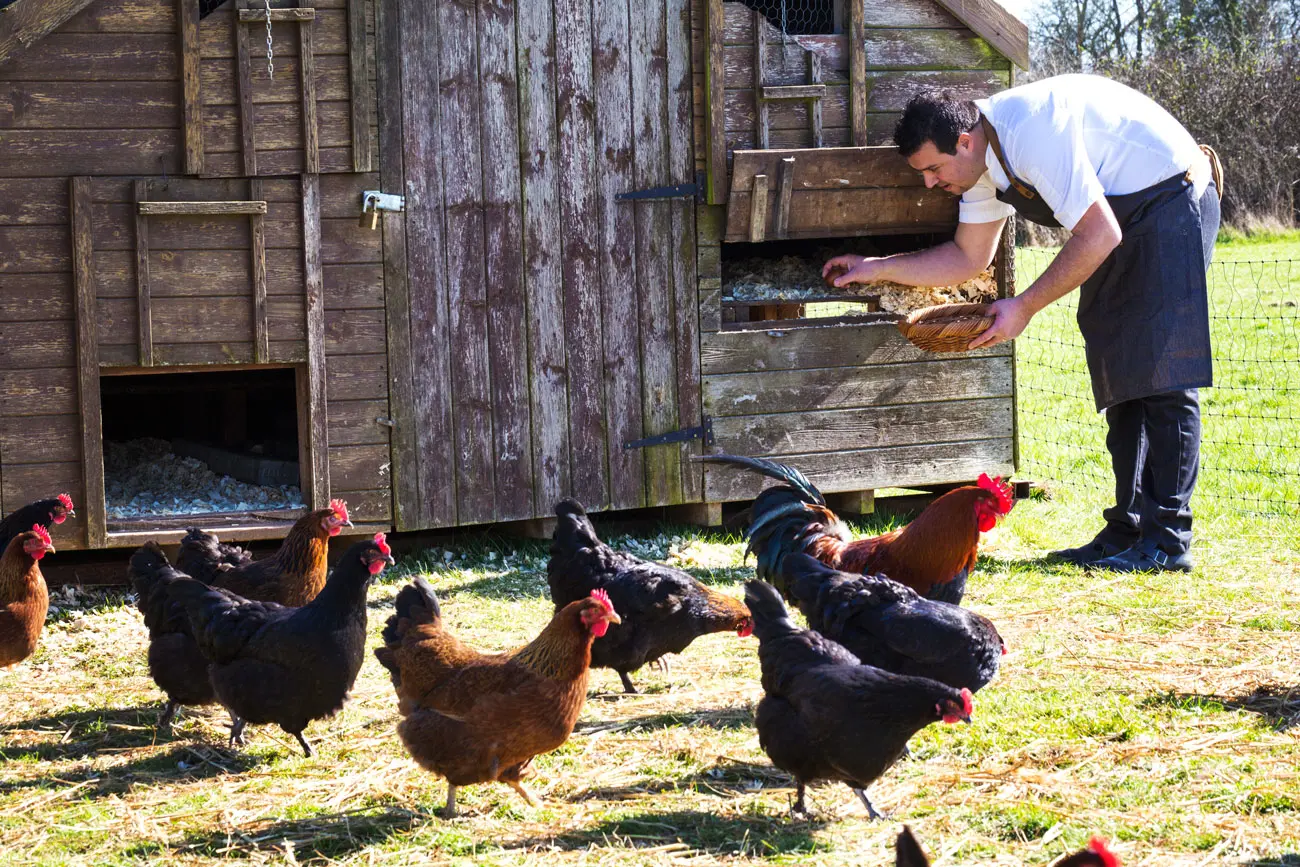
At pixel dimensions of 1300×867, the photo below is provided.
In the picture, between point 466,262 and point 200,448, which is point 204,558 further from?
point 200,448

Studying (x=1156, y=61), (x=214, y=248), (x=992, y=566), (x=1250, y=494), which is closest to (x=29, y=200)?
(x=214, y=248)

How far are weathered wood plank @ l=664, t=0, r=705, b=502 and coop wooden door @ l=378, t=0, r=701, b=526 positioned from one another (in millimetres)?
11

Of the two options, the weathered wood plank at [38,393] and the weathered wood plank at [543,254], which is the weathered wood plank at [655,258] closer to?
the weathered wood plank at [543,254]

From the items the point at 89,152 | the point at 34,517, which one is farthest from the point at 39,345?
the point at 34,517

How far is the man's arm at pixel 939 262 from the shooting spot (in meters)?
6.86

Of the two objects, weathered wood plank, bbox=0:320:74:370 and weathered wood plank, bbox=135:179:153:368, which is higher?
weathered wood plank, bbox=135:179:153:368

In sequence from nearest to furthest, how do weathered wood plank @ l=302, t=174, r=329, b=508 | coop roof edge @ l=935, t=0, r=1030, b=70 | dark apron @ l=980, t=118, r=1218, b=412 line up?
dark apron @ l=980, t=118, r=1218, b=412 < weathered wood plank @ l=302, t=174, r=329, b=508 < coop roof edge @ l=935, t=0, r=1030, b=70

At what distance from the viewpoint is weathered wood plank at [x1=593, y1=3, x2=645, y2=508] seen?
23.3 feet

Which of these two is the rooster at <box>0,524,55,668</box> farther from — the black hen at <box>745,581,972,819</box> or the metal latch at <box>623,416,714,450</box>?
the metal latch at <box>623,416,714,450</box>

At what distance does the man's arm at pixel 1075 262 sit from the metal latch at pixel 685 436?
182 centimetres

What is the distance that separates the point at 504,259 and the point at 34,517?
2.61 m

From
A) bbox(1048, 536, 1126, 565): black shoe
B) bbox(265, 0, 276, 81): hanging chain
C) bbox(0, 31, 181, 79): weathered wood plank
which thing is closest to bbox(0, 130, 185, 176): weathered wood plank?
bbox(0, 31, 181, 79): weathered wood plank

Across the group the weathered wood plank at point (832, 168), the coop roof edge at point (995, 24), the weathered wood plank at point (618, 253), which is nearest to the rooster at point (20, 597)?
the weathered wood plank at point (618, 253)

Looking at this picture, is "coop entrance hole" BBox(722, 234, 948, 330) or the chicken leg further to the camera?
"coop entrance hole" BBox(722, 234, 948, 330)
